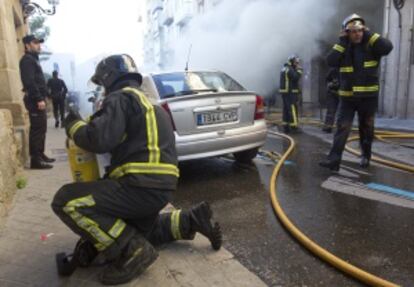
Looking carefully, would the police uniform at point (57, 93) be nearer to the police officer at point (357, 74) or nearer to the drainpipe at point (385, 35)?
the drainpipe at point (385, 35)

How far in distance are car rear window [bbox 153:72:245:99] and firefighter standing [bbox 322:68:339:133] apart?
3.50 m

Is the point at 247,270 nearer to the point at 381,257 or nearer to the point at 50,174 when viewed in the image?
the point at 381,257

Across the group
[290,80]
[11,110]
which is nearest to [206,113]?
[11,110]

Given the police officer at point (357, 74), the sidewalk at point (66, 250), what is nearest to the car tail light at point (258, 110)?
the police officer at point (357, 74)

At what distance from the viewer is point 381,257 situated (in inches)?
117

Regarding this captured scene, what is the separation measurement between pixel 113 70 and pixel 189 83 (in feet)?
9.33

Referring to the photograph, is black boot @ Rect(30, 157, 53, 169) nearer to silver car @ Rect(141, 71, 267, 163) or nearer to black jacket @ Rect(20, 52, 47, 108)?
black jacket @ Rect(20, 52, 47, 108)

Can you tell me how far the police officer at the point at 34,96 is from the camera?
5.86 meters

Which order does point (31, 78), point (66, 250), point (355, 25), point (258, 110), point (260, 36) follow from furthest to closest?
1. point (260, 36)
2. point (31, 78)
3. point (258, 110)
4. point (355, 25)
5. point (66, 250)

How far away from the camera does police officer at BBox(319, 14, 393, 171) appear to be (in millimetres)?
5000

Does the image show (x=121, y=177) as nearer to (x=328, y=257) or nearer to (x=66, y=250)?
(x=66, y=250)

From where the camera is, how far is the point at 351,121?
538 cm

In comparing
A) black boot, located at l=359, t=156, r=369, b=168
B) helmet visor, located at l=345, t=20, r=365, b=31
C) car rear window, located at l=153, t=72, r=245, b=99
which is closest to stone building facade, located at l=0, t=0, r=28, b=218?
car rear window, located at l=153, t=72, r=245, b=99

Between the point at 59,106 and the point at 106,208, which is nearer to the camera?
the point at 106,208
